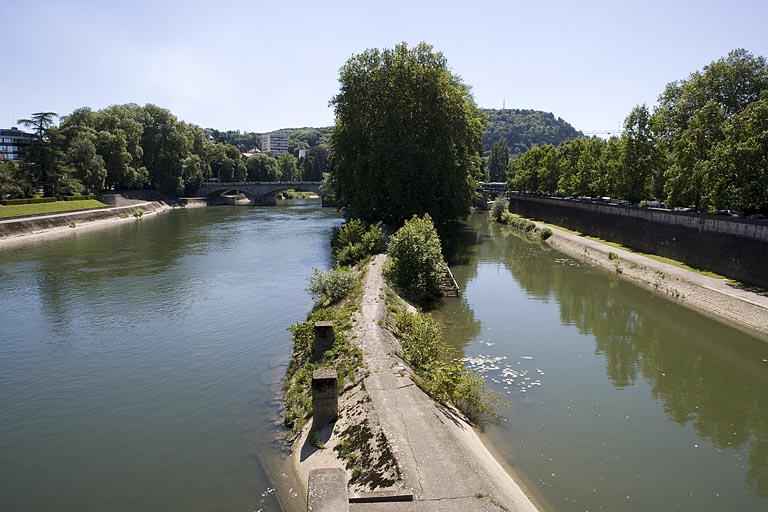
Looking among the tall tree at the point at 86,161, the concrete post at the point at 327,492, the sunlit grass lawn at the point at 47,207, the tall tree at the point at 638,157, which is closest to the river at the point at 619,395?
the concrete post at the point at 327,492

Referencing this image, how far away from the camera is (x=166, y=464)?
12992 millimetres

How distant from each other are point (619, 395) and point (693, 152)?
28.7 metres

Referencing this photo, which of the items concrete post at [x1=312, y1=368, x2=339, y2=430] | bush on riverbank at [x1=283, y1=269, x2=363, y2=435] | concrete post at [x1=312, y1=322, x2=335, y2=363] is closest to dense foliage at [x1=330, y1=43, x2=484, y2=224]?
bush on riverbank at [x1=283, y1=269, x2=363, y2=435]

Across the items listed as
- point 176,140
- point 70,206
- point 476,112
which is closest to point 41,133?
point 70,206

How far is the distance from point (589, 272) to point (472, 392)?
88.9ft

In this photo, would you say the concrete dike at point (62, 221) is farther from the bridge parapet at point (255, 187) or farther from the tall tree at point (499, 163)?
the tall tree at point (499, 163)

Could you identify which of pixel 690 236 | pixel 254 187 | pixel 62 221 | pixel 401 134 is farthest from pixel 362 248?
pixel 254 187

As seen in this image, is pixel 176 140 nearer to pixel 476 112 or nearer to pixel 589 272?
pixel 476 112

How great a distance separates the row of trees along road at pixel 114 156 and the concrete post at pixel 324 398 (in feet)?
Answer: 223

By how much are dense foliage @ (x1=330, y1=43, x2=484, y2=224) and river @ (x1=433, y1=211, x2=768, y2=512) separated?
15310 mm

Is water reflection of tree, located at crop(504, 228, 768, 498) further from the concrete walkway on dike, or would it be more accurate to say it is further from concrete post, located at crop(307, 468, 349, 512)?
concrete post, located at crop(307, 468, 349, 512)

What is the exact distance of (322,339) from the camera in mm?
17234

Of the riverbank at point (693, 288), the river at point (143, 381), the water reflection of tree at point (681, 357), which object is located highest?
the riverbank at point (693, 288)

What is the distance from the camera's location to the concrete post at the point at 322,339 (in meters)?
17.2
